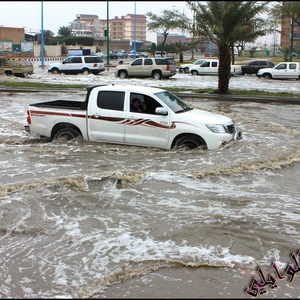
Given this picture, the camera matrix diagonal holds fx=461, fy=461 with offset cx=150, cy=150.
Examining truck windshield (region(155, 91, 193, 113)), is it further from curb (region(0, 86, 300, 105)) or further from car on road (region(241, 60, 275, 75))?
car on road (region(241, 60, 275, 75))

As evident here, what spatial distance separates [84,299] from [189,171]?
4.58 metres

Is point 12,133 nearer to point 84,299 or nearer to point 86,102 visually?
point 86,102

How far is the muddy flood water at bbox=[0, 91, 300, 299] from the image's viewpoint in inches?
178

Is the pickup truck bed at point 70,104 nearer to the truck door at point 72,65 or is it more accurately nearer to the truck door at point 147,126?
the truck door at point 147,126

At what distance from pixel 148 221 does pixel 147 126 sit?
12.7 ft

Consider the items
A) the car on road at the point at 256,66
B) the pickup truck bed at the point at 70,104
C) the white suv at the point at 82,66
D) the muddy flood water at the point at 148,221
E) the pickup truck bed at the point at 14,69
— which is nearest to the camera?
the muddy flood water at the point at 148,221

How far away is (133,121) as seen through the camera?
985 centimetres

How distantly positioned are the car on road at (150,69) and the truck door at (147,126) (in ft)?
78.6

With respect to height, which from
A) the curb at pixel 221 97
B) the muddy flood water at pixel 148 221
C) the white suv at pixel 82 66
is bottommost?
the muddy flood water at pixel 148 221

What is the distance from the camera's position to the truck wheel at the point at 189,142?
31.3 ft

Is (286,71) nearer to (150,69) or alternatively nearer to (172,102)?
(150,69)

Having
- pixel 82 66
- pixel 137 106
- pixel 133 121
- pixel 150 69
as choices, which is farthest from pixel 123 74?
pixel 133 121

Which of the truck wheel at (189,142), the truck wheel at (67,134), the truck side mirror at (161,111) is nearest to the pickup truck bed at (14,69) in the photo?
the truck wheel at (67,134)

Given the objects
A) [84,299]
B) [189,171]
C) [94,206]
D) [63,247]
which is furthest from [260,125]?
[84,299]
